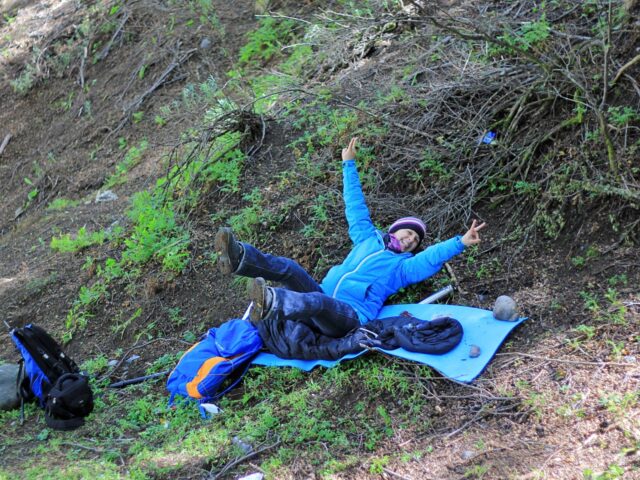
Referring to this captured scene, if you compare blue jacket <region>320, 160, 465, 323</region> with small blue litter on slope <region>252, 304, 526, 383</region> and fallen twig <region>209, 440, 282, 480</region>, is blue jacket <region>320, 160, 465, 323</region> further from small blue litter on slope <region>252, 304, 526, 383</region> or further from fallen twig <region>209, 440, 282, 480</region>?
fallen twig <region>209, 440, 282, 480</region>

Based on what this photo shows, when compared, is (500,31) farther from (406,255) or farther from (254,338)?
(254,338)

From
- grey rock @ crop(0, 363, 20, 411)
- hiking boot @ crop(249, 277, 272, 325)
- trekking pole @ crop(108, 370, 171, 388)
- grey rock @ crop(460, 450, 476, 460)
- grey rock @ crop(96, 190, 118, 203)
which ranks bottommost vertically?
trekking pole @ crop(108, 370, 171, 388)

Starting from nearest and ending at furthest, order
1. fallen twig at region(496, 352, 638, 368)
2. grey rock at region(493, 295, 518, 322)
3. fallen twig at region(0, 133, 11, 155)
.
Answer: fallen twig at region(496, 352, 638, 368) < grey rock at region(493, 295, 518, 322) < fallen twig at region(0, 133, 11, 155)

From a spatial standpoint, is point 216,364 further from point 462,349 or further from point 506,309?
point 506,309

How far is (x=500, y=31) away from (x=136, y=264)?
4.28 metres

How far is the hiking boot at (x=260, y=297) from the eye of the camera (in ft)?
12.8

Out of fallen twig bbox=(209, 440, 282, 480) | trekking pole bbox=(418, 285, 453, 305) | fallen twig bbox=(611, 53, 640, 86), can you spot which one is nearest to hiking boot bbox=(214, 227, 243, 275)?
fallen twig bbox=(209, 440, 282, 480)

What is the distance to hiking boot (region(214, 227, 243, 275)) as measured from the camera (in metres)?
4.28

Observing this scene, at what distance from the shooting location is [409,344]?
3.92 meters

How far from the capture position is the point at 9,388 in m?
4.73

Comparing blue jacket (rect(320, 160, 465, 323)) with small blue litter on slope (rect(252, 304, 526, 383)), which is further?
blue jacket (rect(320, 160, 465, 323))

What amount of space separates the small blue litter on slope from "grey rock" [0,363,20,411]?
1923 millimetres

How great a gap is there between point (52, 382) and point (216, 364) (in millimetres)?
1290

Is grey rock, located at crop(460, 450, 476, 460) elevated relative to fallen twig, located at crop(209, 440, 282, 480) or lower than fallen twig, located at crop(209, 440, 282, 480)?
lower
